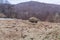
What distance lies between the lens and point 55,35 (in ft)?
11.5

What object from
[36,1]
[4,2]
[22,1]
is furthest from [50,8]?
[4,2]

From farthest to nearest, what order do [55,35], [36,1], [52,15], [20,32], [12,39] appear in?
[36,1], [52,15], [20,32], [12,39], [55,35]

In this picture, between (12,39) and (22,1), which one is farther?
(22,1)

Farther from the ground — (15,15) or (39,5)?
(39,5)

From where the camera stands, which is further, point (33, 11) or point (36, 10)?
point (33, 11)

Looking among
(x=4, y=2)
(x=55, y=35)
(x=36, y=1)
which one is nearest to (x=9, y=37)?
(x=55, y=35)

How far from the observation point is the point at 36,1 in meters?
6.97

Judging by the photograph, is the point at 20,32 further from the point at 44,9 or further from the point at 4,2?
the point at 4,2

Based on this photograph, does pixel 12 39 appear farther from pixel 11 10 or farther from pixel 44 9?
pixel 11 10

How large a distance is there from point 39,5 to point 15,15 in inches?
55.5

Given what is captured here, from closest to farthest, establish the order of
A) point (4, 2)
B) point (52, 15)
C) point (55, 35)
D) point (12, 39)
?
point (55, 35) → point (12, 39) → point (52, 15) → point (4, 2)

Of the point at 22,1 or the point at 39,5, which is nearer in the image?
the point at 39,5

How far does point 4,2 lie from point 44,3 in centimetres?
219

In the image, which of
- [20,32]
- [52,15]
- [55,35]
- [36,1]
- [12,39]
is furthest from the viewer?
[36,1]
